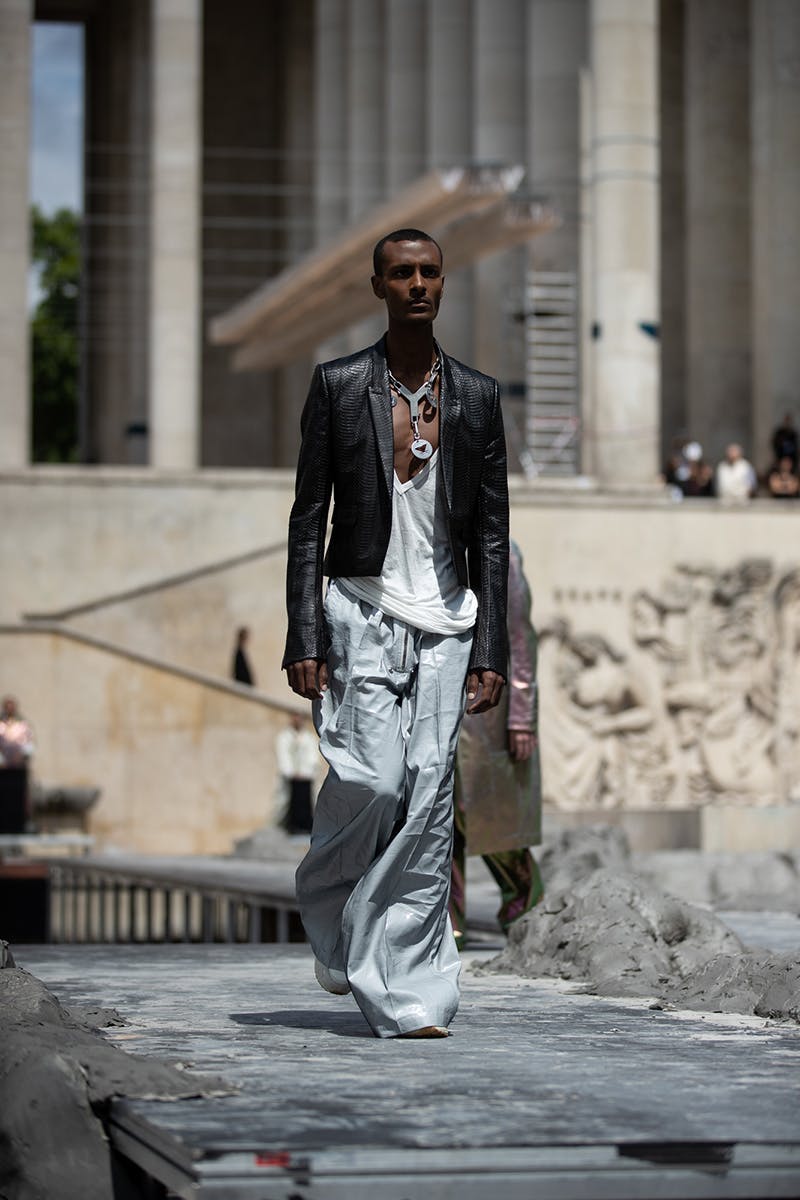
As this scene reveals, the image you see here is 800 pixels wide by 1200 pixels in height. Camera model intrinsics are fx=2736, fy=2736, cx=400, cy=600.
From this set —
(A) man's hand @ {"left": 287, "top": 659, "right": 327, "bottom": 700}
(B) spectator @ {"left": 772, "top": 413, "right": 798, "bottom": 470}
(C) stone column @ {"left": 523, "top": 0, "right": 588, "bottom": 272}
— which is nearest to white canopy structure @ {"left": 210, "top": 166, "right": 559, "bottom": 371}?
(C) stone column @ {"left": 523, "top": 0, "right": 588, "bottom": 272}

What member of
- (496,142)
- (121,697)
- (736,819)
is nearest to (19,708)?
(121,697)

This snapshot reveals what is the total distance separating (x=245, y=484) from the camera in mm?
34719

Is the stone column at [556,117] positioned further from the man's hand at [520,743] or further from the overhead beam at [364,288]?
the man's hand at [520,743]

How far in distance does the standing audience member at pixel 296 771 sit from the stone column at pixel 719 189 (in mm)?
21780

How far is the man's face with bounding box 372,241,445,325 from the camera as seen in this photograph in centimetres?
759

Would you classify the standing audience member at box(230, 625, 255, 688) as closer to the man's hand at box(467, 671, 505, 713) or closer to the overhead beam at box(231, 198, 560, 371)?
the overhead beam at box(231, 198, 560, 371)

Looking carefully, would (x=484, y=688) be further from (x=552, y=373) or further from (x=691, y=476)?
(x=552, y=373)

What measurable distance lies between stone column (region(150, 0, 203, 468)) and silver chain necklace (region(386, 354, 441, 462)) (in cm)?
3050

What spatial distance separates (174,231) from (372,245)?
2984 millimetres

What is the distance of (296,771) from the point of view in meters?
28.2

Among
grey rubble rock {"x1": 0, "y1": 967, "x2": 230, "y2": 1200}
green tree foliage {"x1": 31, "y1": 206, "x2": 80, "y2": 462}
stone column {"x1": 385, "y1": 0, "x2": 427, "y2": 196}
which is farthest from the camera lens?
green tree foliage {"x1": 31, "y1": 206, "x2": 80, "y2": 462}

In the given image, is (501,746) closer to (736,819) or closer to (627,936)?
(627,936)

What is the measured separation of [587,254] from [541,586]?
7.61 m

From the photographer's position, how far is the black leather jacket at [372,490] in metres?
7.62
